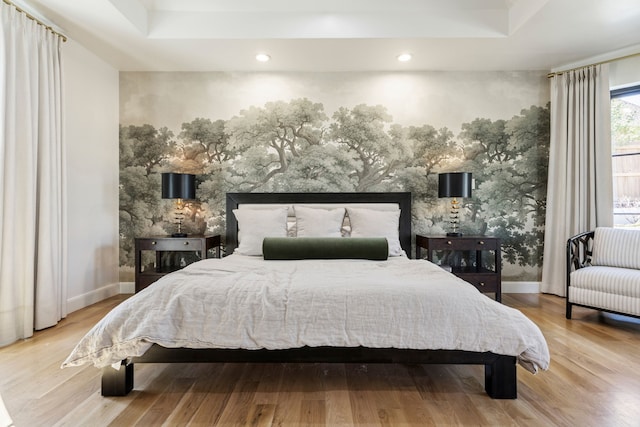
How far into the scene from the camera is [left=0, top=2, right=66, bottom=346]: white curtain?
2695 mm

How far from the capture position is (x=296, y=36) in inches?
136

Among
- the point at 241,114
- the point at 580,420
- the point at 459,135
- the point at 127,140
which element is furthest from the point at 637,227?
the point at 127,140

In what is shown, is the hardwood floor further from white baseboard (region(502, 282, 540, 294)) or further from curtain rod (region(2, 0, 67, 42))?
curtain rod (region(2, 0, 67, 42))

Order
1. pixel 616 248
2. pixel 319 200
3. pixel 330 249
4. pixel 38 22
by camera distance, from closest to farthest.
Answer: pixel 38 22 → pixel 330 249 → pixel 616 248 → pixel 319 200

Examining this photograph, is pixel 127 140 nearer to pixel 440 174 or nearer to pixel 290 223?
pixel 290 223

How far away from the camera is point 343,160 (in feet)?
14.1

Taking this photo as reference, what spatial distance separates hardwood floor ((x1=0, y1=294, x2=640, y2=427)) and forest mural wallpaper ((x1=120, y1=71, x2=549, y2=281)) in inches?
78.9

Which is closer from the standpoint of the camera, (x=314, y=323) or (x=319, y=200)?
(x=314, y=323)

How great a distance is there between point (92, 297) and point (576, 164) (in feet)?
17.7

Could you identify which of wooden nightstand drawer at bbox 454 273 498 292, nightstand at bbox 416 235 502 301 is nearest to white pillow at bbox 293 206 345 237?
nightstand at bbox 416 235 502 301

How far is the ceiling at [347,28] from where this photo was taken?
3.19 metres

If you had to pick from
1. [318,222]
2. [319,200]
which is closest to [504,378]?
[318,222]

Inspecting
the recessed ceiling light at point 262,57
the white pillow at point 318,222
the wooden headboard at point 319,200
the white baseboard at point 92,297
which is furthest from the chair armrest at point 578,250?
the white baseboard at point 92,297

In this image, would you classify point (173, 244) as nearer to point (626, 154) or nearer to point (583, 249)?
point (583, 249)
